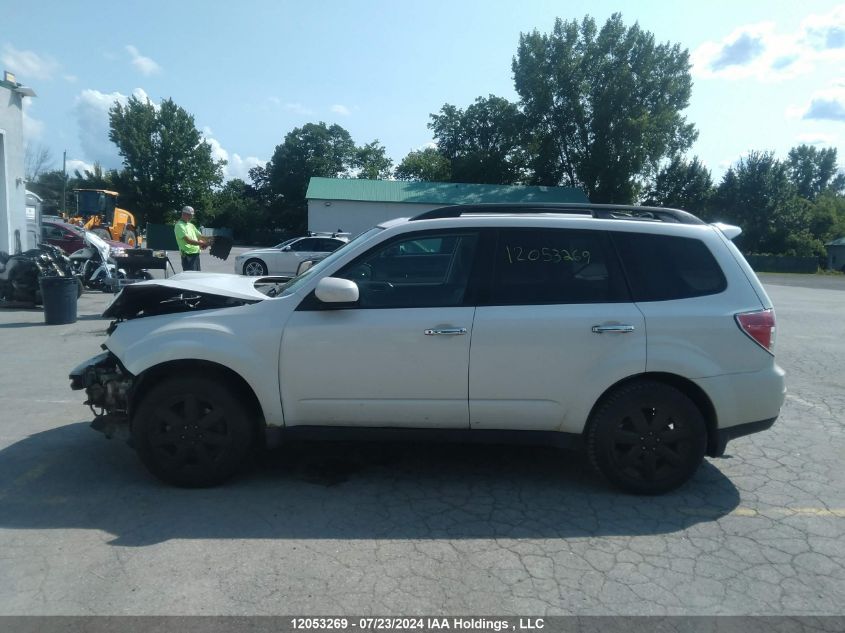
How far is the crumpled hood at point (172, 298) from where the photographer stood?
14.3 ft

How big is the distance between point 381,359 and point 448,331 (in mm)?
488

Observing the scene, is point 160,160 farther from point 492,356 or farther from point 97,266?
point 492,356

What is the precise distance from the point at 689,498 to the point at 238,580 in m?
3.05

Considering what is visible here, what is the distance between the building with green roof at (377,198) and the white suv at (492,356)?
39.9 m

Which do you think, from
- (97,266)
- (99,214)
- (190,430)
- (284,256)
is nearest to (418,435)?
(190,430)

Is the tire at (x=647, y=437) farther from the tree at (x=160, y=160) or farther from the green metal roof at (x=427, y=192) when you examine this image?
the tree at (x=160, y=160)

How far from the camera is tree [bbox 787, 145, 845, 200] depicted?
103 meters

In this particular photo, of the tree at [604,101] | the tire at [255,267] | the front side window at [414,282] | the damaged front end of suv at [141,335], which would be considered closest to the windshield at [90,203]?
the tire at [255,267]

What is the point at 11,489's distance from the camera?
167 inches

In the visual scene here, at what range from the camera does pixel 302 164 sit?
7612 cm

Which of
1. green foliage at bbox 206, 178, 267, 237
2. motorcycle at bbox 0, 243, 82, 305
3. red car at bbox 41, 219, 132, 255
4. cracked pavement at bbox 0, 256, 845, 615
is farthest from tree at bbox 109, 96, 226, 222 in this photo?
cracked pavement at bbox 0, 256, 845, 615

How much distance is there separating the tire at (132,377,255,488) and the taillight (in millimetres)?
3427

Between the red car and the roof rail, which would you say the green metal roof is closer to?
the red car

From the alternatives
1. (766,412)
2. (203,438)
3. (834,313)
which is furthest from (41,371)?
(834,313)
